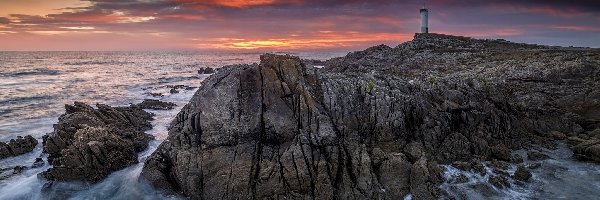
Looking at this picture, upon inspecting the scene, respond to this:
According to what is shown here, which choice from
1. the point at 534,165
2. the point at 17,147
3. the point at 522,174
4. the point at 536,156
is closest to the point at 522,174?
the point at 522,174

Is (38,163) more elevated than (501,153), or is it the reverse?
(501,153)

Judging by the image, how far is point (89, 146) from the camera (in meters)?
→ 19.1

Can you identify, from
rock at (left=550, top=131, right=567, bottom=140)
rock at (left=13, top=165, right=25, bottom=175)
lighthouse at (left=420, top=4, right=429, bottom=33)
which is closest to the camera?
rock at (left=13, top=165, right=25, bottom=175)

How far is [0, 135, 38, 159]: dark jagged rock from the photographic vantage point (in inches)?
919

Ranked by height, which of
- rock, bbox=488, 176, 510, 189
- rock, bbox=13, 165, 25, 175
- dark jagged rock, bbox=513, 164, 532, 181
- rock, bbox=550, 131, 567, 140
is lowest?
rock, bbox=13, 165, 25, 175

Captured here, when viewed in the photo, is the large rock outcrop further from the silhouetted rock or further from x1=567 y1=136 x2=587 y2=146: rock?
the silhouetted rock

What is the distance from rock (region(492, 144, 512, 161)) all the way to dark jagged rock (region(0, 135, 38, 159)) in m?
26.7

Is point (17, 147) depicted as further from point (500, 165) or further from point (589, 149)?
point (589, 149)

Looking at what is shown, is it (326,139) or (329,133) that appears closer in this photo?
(326,139)

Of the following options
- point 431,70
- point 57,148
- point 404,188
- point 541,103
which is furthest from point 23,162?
point 431,70

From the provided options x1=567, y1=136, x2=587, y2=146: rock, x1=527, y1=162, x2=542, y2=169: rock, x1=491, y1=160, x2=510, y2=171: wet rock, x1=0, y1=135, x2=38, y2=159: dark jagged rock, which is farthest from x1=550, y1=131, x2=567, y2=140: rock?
x1=0, y1=135, x2=38, y2=159: dark jagged rock

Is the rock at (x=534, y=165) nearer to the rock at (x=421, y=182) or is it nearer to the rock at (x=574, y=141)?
the rock at (x=574, y=141)

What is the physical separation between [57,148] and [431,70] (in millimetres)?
36874

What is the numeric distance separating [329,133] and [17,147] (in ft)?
64.3
